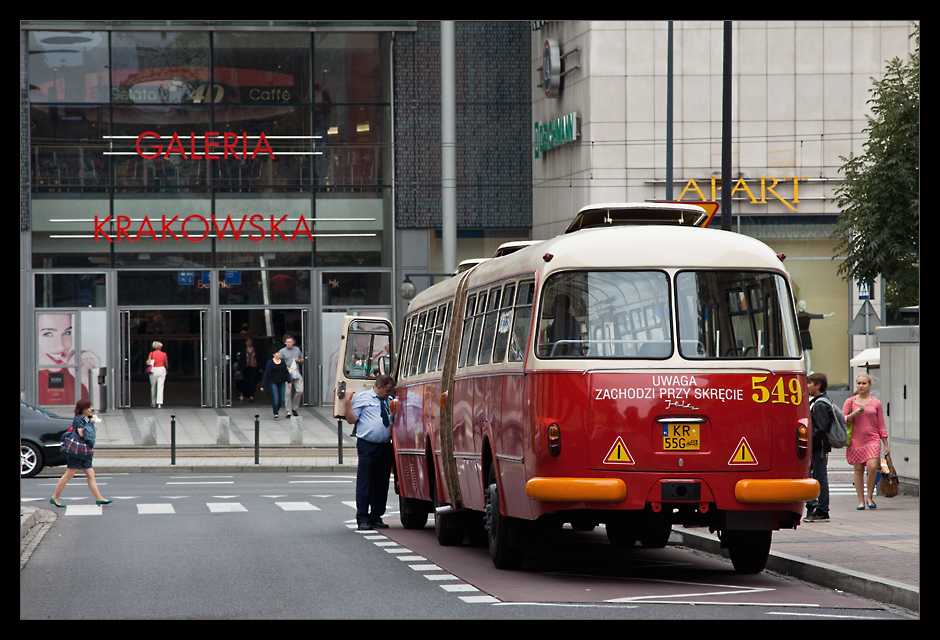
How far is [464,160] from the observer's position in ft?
130

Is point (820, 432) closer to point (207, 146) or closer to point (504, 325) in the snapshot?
point (504, 325)

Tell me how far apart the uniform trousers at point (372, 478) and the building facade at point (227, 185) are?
2249 centimetres

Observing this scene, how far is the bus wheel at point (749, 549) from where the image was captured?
38.3 ft

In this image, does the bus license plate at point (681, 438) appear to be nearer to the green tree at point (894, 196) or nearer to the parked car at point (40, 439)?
the green tree at point (894, 196)

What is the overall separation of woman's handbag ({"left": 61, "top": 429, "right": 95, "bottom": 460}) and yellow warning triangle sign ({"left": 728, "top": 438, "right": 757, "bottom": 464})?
1123 centimetres

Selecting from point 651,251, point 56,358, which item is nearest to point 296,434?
point 56,358

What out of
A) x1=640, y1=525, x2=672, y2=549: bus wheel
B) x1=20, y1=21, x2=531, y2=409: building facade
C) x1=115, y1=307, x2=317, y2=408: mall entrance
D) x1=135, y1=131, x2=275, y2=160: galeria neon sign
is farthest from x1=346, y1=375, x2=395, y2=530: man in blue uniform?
x1=135, y1=131, x2=275, y2=160: galeria neon sign

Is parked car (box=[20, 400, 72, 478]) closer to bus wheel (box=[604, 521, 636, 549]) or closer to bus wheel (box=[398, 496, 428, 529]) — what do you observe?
bus wheel (box=[398, 496, 428, 529])

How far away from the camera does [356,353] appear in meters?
30.0

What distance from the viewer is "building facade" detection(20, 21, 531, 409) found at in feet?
125

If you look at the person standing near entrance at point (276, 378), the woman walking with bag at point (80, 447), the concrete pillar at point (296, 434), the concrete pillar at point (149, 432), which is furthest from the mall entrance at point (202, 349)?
the woman walking with bag at point (80, 447)
